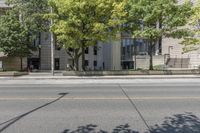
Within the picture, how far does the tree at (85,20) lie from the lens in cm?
3262

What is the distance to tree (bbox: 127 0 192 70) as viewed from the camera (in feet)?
111

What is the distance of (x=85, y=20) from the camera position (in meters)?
33.2

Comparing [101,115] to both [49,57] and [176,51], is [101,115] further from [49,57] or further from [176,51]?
[176,51]

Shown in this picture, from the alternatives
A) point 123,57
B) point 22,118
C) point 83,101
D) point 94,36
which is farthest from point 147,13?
point 123,57

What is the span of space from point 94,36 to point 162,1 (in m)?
6.92

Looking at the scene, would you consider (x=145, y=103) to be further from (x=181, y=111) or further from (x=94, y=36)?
(x=94, y=36)

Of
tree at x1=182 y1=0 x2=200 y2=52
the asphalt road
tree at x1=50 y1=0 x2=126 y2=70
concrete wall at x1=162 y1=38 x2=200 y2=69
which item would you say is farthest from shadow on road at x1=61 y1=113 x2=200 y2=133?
concrete wall at x1=162 y1=38 x2=200 y2=69

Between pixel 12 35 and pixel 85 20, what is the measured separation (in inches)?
513

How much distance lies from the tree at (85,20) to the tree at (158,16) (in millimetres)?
1635

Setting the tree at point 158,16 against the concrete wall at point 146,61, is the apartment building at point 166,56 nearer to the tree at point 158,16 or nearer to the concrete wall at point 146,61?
the concrete wall at point 146,61

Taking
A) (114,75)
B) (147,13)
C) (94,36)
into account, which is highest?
(147,13)

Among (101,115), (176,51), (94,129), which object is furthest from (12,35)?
(94,129)

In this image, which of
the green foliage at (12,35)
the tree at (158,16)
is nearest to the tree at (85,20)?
the tree at (158,16)

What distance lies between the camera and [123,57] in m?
75.4
